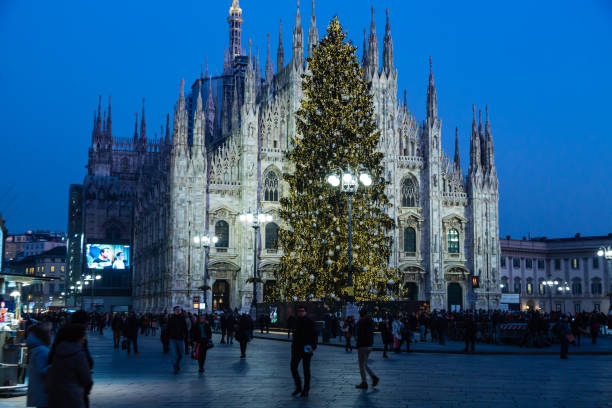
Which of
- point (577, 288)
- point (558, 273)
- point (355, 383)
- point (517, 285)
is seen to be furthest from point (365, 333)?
point (558, 273)

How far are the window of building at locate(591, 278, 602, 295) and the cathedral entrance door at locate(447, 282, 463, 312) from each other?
36952mm

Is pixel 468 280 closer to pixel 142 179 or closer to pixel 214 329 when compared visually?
pixel 214 329

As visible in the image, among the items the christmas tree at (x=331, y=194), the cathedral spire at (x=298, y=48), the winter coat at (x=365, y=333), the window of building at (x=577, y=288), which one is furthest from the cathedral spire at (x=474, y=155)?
the winter coat at (x=365, y=333)

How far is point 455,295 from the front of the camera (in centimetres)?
6556

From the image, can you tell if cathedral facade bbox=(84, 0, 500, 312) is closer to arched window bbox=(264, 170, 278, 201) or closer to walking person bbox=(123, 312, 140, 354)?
arched window bbox=(264, 170, 278, 201)

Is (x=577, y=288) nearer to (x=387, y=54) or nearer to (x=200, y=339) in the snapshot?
(x=387, y=54)

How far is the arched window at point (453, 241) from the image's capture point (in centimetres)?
6562

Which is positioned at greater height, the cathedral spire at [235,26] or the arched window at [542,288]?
the cathedral spire at [235,26]

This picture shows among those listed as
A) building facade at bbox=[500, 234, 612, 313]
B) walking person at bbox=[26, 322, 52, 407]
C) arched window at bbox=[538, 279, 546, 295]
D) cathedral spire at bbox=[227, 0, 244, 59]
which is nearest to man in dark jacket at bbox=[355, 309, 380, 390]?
walking person at bbox=[26, 322, 52, 407]

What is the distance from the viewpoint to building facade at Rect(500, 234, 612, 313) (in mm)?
94250

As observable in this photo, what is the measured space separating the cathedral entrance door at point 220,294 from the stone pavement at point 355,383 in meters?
36.1

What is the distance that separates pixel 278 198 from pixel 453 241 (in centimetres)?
1601

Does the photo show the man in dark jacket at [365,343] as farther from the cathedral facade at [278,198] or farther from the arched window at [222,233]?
the arched window at [222,233]

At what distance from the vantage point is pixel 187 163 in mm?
58844
